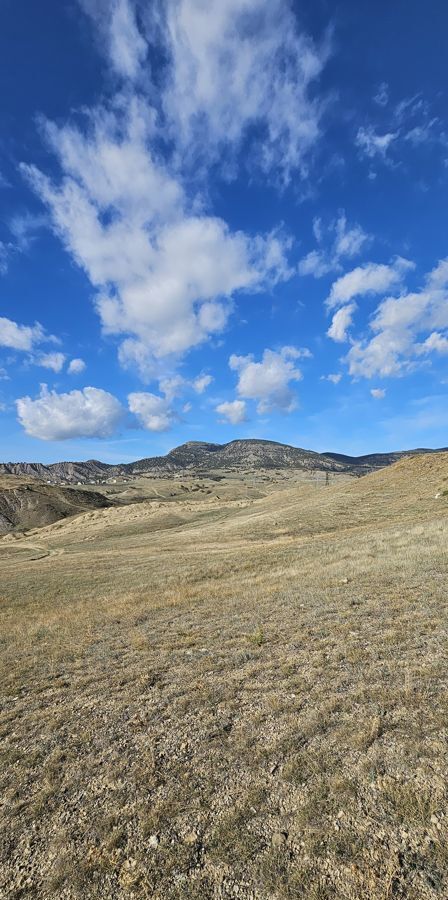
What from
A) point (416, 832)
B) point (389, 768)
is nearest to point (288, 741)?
point (389, 768)

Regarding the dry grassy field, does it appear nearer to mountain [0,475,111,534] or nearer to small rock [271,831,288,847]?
small rock [271,831,288,847]

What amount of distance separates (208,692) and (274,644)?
2938mm

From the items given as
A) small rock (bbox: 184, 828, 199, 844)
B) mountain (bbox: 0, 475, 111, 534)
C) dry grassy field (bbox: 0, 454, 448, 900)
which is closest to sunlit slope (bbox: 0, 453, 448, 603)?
dry grassy field (bbox: 0, 454, 448, 900)

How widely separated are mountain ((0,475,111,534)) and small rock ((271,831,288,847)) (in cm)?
10054

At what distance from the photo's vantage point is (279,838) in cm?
515

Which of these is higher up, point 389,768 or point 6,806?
point 389,768

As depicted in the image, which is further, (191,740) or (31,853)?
(191,740)

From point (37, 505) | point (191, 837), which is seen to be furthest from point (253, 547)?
point (37, 505)

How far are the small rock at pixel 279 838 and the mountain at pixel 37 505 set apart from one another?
10054 centimetres

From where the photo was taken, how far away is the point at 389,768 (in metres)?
6.02

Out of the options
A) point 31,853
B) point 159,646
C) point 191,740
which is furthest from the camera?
point 159,646

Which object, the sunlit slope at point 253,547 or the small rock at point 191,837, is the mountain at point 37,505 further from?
the small rock at point 191,837

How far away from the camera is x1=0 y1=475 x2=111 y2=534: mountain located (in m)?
102

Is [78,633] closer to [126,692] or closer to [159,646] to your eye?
[159,646]
